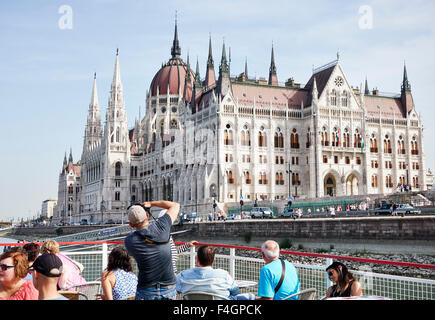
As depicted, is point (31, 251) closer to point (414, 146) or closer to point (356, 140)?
point (356, 140)

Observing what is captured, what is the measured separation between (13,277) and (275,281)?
299 centimetres

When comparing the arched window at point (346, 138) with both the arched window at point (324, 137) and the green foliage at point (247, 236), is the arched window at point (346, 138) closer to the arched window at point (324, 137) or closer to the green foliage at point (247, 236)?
the arched window at point (324, 137)

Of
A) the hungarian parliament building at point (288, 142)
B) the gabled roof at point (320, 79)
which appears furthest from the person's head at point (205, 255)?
the gabled roof at point (320, 79)

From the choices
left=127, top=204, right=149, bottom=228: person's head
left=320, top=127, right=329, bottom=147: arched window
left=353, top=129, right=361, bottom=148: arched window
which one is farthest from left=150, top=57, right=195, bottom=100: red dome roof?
left=127, top=204, right=149, bottom=228: person's head

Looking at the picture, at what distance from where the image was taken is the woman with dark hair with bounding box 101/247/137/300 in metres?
7.18

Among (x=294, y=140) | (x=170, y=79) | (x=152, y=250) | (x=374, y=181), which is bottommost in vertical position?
(x=152, y=250)

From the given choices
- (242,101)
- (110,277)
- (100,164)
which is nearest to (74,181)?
(100,164)

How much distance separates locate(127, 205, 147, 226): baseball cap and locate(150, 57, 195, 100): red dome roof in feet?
345

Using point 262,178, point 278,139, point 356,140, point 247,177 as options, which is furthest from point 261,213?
point 356,140

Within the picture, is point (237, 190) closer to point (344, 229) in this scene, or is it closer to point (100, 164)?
point (344, 229)

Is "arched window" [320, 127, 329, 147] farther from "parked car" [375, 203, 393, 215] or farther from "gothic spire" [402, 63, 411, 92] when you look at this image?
"parked car" [375, 203, 393, 215]

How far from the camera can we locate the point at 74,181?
136 meters

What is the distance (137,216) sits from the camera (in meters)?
6.38
